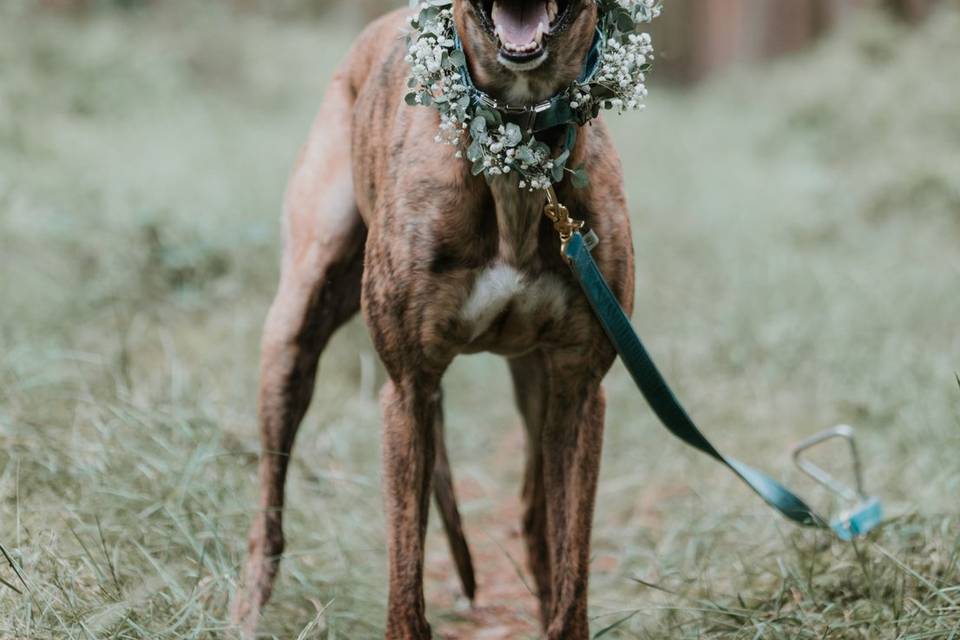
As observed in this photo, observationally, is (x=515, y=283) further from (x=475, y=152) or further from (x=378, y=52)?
(x=378, y=52)

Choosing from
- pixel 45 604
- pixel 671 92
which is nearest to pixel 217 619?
pixel 45 604

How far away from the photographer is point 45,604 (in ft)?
9.50

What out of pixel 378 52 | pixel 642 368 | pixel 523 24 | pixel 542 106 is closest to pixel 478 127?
pixel 542 106

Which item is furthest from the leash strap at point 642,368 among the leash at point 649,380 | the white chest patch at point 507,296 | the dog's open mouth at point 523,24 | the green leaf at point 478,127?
the dog's open mouth at point 523,24

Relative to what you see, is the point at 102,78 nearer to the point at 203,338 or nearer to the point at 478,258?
the point at 203,338

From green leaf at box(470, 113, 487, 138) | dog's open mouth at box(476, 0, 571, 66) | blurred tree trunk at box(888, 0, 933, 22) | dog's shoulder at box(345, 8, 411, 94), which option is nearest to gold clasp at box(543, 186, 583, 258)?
green leaf at box(470, 113, 487, 138)

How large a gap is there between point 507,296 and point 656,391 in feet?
1.87

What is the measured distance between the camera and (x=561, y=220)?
2.94 metres

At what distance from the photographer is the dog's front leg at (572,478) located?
319 centimetres

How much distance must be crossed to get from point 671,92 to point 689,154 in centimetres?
999

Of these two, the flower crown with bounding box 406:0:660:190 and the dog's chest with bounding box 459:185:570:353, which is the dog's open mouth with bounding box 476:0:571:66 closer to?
the flower crown with bounding box 406:0:660:190

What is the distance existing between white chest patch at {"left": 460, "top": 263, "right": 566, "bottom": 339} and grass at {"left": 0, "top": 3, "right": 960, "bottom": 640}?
93 centimetres

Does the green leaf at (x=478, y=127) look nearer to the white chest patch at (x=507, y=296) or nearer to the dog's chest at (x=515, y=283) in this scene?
the dog's chest at (x=515, y=283)

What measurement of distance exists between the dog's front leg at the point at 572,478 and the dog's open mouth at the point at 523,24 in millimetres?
937
